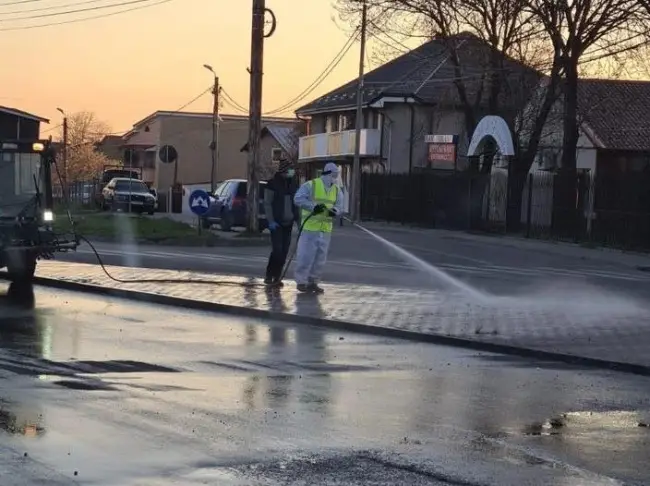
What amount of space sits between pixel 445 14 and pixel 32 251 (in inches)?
1088

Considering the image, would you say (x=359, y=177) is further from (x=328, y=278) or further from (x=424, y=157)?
(x=328, y=278)

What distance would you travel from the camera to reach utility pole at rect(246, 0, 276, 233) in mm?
27000

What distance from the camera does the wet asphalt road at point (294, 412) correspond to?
A: 21.3ft

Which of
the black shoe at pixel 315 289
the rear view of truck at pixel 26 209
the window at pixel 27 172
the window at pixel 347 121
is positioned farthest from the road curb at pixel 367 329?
the window at pixel 347 121

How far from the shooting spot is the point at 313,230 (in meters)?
16.3

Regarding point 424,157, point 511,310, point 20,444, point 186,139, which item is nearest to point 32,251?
point 511,310

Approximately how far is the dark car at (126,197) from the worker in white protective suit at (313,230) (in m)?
33.7

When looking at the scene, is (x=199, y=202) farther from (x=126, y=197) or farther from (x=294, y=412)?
(x=126, y=197)

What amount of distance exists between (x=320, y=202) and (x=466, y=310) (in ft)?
9.24

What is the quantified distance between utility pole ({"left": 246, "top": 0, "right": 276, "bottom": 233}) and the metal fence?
12.1 metres

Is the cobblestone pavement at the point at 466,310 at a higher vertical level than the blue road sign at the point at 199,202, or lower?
lower

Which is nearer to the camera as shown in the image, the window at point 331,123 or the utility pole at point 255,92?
the utility pole at point 255,92

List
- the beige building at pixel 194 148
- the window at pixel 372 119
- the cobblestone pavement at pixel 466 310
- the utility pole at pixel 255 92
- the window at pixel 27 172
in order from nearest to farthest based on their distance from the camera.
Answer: the cobblestone pavement at pixel 466 310 < the window at pixel 27 172 < the utility pole at pixel 255 92 < the window at pixel 372 119 < the beige building at pixel 194 148

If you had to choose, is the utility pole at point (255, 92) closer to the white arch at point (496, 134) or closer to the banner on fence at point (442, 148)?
the white arch at point (496, 134)
